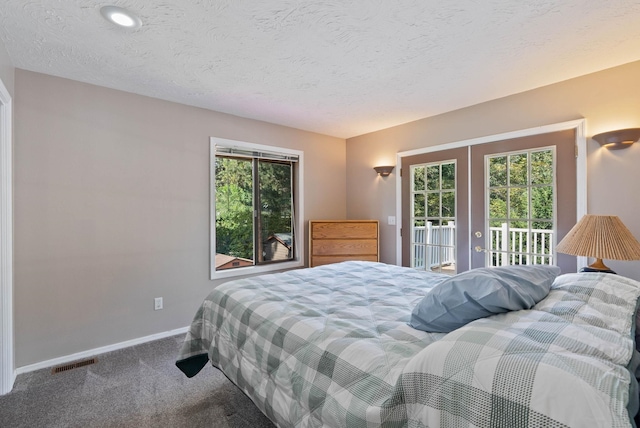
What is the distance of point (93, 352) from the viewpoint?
8.57ft

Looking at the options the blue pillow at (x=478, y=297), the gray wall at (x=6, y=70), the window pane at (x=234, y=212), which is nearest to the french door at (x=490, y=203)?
the blue pillow at (x=478, y=297)

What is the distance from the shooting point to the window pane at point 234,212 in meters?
3.48

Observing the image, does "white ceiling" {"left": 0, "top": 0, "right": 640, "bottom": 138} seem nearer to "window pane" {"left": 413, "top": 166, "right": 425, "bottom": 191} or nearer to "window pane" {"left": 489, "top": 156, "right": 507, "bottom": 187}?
"window pane" {"left": 489, "top": 156, "right": 507, "bottom": 187}

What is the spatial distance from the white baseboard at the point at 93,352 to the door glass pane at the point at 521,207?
337 cm

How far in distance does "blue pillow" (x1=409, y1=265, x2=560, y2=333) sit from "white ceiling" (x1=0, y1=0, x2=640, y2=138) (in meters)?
1.46

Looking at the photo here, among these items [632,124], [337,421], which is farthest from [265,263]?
[632,124]

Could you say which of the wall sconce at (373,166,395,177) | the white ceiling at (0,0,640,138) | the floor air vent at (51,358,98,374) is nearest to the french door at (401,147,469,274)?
the wall sconce at (373,166,395,177)

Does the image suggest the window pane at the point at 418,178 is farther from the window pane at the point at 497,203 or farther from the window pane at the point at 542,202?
the window pane at the point at 542,202

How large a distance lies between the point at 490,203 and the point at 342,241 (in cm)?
172

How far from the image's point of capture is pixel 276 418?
1.31m

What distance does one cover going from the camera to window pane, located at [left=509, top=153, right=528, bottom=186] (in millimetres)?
2805

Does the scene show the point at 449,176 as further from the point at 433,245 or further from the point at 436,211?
the point at 433,245

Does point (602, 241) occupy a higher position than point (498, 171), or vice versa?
point (498, 171)

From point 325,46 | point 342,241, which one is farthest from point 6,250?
point 342,241
